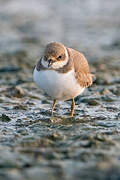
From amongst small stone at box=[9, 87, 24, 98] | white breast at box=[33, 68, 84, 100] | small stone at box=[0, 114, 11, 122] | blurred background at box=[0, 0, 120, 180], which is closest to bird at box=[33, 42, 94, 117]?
white breast at box=[33, 68, 84, 100]

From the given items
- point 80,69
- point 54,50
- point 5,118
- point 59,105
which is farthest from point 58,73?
point 59,105

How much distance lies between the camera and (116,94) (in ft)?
24.5

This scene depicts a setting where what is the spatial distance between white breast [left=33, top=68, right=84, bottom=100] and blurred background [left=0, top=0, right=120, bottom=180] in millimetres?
517

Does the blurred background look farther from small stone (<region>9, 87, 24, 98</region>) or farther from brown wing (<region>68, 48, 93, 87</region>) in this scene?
brown wing (<region>68, 48, 93, 87</region>)

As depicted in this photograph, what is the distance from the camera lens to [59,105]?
279 inches

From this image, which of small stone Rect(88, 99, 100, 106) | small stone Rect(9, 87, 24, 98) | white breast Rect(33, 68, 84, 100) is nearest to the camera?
white breast Rect(33, 68, 84, 100)

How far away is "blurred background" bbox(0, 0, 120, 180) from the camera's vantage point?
4.14 meters

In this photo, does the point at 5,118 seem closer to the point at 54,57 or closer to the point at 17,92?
the point at 54,57

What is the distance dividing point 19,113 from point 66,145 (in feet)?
6.18

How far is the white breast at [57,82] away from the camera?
547 centimetres

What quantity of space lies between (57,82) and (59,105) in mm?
1632

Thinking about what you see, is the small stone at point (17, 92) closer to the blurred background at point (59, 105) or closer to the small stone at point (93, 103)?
the blurred background at point (59, 105)

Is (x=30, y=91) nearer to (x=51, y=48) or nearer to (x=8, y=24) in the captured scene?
(x=51, y=48)

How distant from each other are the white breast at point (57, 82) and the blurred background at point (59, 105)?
52cm
